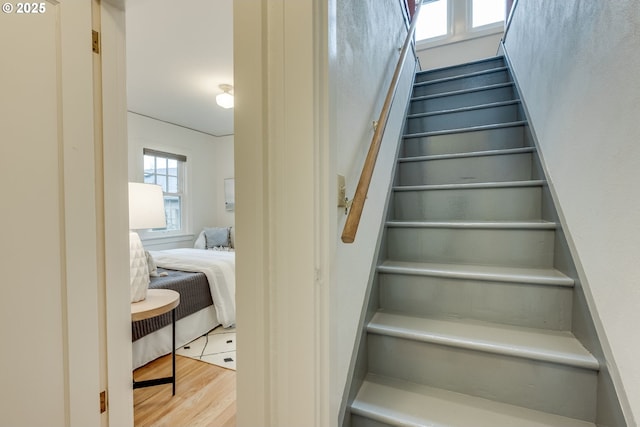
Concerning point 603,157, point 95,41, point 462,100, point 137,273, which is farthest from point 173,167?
point 603,157

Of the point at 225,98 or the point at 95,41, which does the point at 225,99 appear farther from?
the point at 95,41

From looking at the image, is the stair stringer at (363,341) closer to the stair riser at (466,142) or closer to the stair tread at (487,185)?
the stair tread at (487,185)

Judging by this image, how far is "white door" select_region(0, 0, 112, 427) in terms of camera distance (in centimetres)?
82

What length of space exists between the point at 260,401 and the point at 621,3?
1522 millimetres

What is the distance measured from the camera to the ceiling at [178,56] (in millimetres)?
2332

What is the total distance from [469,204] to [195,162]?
4936mm

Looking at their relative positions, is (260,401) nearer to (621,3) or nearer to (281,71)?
(281,71)

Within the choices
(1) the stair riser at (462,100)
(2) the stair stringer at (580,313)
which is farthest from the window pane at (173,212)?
(2) the stair stringer at (580,313)

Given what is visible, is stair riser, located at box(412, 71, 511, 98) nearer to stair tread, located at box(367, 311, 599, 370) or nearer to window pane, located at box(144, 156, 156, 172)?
stair tread, located at box(367, 311, 599, 370)

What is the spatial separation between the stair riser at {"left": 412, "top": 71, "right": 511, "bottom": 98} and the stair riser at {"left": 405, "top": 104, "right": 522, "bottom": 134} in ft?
1.95

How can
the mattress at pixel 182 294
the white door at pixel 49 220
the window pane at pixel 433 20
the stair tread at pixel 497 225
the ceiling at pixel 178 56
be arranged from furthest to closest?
the window pane at pixel 433 20 < the ceiling at pixel 178 56 < the mattress at pixel 182 294 < the stair tread at pixel 497 225 < the white door at pixel 49 220

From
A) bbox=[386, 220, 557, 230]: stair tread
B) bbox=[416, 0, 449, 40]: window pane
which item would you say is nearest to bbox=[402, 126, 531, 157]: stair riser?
bbox=[386, 220, 557, 230]: stair tread

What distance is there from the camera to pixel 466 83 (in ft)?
9.08

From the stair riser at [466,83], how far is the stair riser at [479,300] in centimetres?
213
